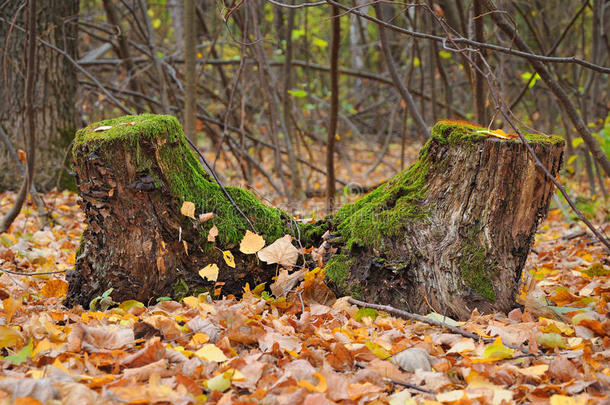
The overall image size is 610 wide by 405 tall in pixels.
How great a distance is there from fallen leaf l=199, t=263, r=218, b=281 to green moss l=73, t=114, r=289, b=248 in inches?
4.8

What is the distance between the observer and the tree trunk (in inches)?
220

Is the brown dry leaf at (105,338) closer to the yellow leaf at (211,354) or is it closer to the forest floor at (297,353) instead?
the forest floor at (297,353)

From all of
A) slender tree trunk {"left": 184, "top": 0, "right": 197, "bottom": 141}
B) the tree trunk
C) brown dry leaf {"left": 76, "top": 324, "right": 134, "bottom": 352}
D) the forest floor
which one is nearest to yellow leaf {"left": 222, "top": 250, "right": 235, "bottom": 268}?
the forest floor

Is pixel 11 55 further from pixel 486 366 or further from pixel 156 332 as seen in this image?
pixel 486 366

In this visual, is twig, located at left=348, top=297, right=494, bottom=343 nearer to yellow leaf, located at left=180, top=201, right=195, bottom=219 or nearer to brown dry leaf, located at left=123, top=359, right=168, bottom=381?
yellow leaf, located at left=180, top=201, right=195, bottom=219

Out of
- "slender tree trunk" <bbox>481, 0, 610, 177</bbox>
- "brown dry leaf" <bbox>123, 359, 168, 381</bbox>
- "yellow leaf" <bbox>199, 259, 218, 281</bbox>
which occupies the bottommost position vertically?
"brown dry leaf" <bbox>123, 359, 168, 381</bbox>

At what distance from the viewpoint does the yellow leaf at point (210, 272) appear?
2.60 metres

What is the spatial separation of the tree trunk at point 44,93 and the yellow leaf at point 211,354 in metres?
4.40

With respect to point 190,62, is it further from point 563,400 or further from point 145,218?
point 563,400

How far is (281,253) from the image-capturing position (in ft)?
8.76

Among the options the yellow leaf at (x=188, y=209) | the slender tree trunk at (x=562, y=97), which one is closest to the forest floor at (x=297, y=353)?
the yellow leaf at (x=188, y=209)

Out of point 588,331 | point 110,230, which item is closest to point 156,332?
point 110,230

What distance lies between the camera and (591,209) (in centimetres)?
526

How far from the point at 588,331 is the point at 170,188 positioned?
194cm
